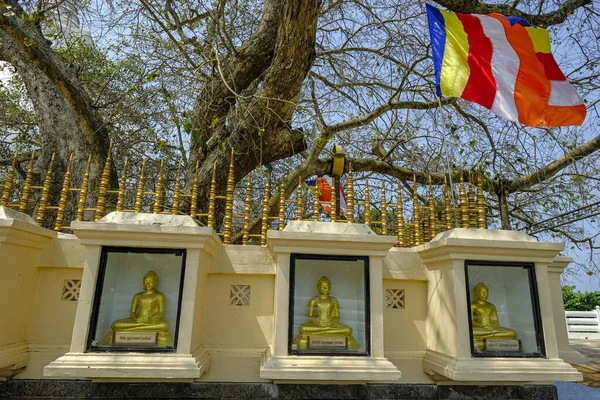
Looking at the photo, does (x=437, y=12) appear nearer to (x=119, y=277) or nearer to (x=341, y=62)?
(x=341, y=62)

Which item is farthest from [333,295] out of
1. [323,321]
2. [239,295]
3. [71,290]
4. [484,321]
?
[71,290]

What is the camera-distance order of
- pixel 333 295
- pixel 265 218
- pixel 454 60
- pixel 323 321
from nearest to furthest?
pixel 323 321 → pixel 333 295 → pixel 265 218 → pixel 454 60

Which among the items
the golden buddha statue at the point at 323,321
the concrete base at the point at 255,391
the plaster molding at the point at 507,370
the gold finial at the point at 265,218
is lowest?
the concrete base at the point at 255,391

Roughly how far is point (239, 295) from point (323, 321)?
30.6 inches

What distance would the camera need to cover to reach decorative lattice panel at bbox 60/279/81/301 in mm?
3320

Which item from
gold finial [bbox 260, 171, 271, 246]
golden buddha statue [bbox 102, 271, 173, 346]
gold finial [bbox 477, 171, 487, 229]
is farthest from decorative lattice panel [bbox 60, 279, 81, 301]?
gold finial [bbox 477, 171, 487, 229]

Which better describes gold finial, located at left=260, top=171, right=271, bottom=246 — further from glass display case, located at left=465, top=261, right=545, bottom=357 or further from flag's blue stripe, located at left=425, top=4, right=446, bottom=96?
flag's blue stripe, located at left=425, top=4, right=446, bottom=96

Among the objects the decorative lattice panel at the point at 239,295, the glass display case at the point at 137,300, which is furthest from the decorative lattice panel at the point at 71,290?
the decorative lattice panel at the point at 239,295

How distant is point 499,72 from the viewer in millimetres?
4227

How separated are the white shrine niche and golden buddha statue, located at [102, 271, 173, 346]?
0.79 meters

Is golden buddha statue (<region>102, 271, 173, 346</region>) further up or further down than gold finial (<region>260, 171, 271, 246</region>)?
further down

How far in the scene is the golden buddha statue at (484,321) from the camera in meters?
3.22

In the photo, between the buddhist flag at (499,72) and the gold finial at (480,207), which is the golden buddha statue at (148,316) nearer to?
the gold finial at (480,207)

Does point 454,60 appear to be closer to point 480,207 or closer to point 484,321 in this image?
point 480,207
